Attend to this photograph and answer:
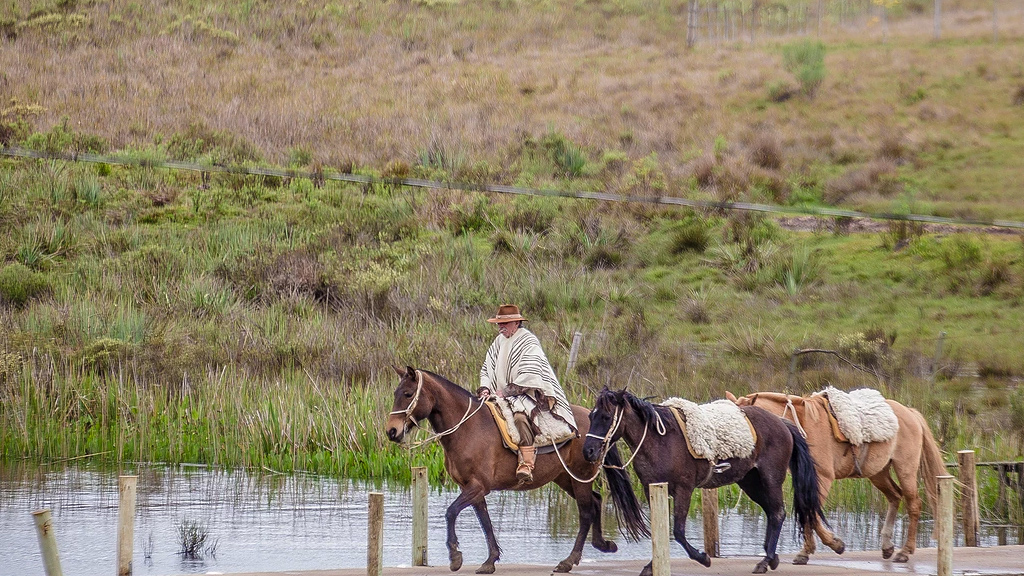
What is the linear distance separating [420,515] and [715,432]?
8.02ft

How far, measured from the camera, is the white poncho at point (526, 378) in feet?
32.5

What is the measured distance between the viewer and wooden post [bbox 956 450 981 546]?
438 inches

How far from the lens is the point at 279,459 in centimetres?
1482

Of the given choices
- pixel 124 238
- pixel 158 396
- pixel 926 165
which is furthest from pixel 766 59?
pixel 158 396

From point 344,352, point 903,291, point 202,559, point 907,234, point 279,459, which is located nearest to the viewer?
point 202,559

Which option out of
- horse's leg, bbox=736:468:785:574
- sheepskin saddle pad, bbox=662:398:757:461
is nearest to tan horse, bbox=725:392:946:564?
horse's leg, bbox=736:468:785:574

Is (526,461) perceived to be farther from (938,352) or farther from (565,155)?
(565,155)

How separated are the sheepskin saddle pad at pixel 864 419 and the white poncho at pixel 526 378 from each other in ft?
7.98

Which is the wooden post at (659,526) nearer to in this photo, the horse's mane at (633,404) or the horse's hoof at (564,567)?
the horse's mane at (633,404)

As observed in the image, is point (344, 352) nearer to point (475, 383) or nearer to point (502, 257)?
point (475, 383)

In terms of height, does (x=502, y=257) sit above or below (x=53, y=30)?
below

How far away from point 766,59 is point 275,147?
17.7 meters

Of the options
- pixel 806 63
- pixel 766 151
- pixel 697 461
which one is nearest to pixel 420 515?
pixel 697 461

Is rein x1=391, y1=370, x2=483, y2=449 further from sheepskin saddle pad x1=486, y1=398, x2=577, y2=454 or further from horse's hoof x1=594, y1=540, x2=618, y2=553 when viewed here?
horse's hoof x1=594, y1=540, x2=618, y2=553
